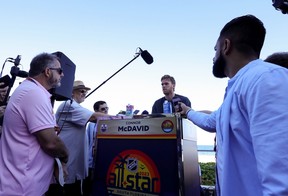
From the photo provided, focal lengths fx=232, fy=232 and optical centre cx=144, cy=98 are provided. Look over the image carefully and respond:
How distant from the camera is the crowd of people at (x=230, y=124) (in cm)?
75

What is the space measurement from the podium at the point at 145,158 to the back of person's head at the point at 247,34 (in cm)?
103

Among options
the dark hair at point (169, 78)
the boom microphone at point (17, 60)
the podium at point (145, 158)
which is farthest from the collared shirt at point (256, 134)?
the dark hair at point (169, 78)

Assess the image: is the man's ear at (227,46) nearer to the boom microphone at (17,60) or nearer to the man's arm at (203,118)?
the man's arm at (203,118)

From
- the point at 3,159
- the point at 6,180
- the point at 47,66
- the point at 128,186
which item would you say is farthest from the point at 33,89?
the point at 128,186

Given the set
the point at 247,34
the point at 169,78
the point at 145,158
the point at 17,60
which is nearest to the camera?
the point at 247,34

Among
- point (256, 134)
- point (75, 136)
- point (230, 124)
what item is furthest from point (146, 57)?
point (256, 134)

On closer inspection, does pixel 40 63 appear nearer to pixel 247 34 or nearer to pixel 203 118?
pixel 203 118

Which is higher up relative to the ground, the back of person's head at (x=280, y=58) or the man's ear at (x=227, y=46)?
the back of person's head at (x=280, y=58)

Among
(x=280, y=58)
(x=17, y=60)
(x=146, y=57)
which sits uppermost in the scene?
(x=146, y=57)

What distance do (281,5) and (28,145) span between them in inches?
89.5

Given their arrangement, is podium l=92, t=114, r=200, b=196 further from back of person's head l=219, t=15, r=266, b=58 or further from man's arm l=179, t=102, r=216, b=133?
back of person's head l=219, t=15, r=266, b=58

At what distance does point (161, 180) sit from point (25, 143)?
1.15 meters

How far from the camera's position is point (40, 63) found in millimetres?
2164

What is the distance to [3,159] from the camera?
173 centimetres
